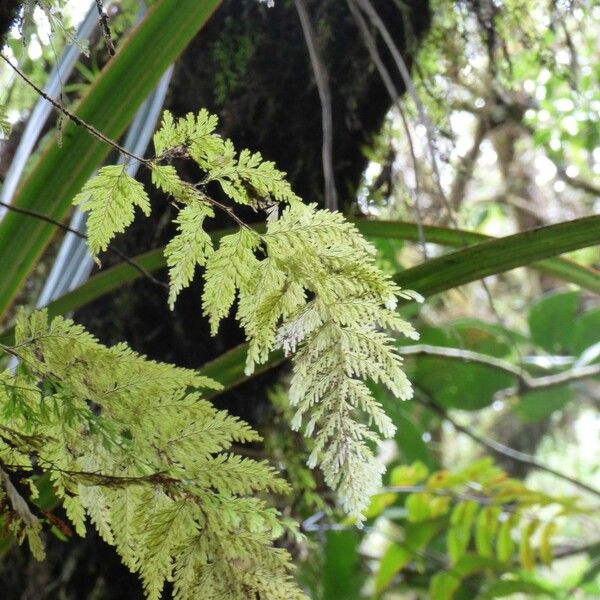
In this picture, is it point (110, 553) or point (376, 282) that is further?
point (110, 553)

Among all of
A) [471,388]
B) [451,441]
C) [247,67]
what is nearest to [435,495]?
[471,388]

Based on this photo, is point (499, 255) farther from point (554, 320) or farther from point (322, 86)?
point (554, 320)

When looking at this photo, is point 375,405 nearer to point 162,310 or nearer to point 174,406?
point 174,406

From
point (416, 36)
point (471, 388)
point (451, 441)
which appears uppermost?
point (451, 441)

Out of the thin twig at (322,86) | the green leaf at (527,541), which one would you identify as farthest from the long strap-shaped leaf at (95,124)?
the green leaf at (527,541)

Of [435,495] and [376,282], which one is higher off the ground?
[435,495]

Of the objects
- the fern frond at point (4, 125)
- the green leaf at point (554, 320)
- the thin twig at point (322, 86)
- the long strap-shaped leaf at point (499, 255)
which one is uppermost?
the green leaf at point (554, 320)

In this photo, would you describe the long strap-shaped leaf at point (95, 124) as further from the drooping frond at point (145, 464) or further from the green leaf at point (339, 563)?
the green leaf at point (339, 563)

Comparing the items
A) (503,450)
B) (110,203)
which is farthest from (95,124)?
(503,450)
